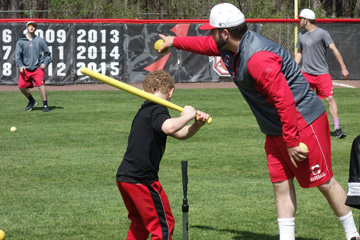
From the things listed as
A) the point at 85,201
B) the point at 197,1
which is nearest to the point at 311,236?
the point at 85,201

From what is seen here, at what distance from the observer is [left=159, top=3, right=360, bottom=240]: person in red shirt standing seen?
4930mm

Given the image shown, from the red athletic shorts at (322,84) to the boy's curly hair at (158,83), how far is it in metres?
7.20

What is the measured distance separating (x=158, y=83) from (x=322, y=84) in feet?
24.3

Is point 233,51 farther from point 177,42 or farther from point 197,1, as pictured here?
point 197,1

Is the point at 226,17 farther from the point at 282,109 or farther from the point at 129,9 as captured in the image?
the point at 129,9

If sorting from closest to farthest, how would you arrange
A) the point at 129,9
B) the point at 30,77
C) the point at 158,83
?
the point at 158,83
the point at 30,77
the point at 129,9

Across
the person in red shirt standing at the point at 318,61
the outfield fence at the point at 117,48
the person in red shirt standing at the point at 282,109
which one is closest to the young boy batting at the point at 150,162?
the person in red shirt standing at the point at 282,109

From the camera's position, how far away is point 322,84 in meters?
12.1

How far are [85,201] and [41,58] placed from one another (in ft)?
32.2

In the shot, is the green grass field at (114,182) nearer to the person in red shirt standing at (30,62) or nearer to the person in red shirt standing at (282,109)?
the person in red shirt standing at (282,109)

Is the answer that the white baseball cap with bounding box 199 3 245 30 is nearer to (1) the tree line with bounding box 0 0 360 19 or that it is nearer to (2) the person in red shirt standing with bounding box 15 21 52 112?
(2) the person in red shirt standing with bounding box 15 21 52 112

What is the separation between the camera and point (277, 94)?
16.0ft

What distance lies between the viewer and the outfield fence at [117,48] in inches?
863

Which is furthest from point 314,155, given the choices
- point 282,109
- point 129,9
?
point 129,9
